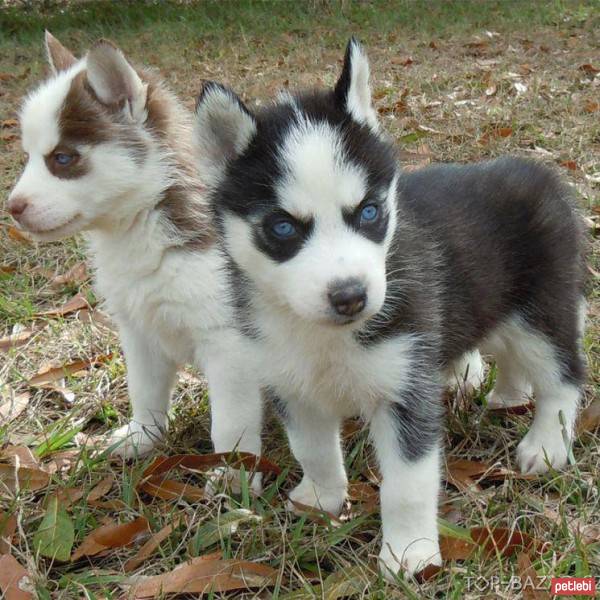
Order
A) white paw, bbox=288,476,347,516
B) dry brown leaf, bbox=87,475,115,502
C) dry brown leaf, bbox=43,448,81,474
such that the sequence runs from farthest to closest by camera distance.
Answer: dry brown leaf, bbox=43,448,81,474 → dry brown leaf, bbox=87,475,115,502 → white paw, bbox=288,476,347,516

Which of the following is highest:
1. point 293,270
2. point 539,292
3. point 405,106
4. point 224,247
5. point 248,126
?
point 248,126

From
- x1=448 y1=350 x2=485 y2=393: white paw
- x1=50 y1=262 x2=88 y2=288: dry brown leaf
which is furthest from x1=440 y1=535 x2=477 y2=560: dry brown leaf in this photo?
x1=50 y1=262 x2=88 y2=288: dry brown leaf

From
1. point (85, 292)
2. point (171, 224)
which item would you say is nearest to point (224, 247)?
point (171, 224)

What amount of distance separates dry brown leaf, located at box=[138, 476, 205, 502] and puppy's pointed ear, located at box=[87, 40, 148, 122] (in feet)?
5.12

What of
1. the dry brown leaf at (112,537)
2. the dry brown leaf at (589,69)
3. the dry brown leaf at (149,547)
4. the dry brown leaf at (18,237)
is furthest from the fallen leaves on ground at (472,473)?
the dry brown leaf at (589,69)

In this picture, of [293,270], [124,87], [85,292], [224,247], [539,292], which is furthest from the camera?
[85,292]

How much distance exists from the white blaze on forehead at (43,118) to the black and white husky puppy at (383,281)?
0.96 meters

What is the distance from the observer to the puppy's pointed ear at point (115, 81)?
3248 mm

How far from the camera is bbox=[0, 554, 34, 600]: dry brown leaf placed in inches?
98.7

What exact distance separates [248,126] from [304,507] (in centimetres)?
140

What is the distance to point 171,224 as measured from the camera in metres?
3.32

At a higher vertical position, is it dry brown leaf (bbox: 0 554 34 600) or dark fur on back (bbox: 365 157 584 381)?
dark fur on back (bbox: 365 157 584 381)

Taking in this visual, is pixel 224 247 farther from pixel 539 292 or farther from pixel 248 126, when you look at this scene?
pixel 539 292

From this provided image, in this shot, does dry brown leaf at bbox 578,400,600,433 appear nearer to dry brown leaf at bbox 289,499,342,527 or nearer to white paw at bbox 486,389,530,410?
white paw at bbox 486,389,530,410
